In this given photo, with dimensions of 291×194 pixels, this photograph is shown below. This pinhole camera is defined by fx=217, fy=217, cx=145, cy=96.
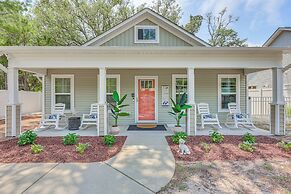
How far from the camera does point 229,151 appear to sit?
5.62 m

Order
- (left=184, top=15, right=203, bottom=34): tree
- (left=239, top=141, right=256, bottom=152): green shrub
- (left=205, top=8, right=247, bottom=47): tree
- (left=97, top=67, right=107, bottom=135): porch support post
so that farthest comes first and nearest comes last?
(left=205, top=8, right=247, bottom=47): tree → (left=184, top=15, right=203, bottom=34): tree → (left=97, top=67, right=107, bottom=135): porch support post → (left=239, top=141, right=256, bottom=152): green shrub

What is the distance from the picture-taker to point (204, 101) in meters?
10.2

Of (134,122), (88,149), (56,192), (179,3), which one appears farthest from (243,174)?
(179,3)

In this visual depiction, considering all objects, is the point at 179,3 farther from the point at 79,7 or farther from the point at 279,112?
the point at 279,112

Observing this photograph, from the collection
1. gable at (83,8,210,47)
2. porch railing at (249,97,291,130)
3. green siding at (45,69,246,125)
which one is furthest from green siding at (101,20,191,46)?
porch railing at (249,97,291,130)

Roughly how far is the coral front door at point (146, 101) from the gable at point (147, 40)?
197 cm

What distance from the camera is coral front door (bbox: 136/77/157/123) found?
10.1 m

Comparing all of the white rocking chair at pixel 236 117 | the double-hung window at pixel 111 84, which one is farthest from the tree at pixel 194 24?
the double-hung window at pixel 111 84

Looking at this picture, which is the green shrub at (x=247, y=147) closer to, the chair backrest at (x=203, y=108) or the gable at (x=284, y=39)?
the chair backrest at (x=203, y=108)

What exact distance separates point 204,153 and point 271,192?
2.11 metres

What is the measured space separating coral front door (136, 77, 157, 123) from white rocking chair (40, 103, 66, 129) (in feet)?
11.3

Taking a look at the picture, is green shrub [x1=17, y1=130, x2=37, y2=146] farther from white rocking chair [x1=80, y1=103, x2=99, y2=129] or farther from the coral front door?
the coral front door

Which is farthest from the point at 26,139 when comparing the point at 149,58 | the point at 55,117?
the point at 149,58

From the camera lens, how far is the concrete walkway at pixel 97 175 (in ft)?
11.6
